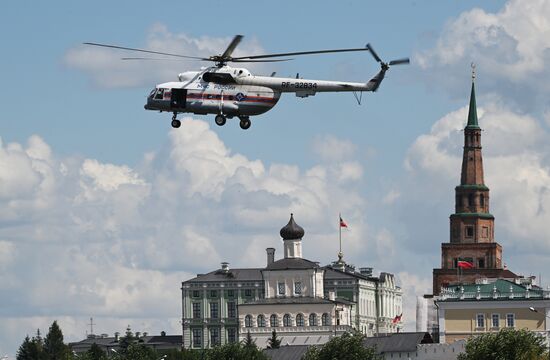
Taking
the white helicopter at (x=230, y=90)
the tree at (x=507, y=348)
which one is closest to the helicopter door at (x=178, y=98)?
the white helicopter at (x=230, y=90)

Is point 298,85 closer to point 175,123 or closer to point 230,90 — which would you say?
point 230,90

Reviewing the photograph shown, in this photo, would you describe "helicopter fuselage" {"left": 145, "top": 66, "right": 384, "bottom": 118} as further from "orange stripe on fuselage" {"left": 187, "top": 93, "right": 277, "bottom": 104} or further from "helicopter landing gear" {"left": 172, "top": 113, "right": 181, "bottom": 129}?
"helicopter landing gear" {"left": 172, "top": 113, "right": 181, "bottom": 129}

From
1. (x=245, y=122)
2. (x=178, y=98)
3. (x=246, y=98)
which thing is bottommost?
(x=245, y=122)

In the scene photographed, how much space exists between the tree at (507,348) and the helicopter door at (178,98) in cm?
5236

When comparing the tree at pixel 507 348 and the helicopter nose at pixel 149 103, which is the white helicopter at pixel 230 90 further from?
the tree at pixel 507 348

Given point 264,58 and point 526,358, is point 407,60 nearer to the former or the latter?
point 264,58

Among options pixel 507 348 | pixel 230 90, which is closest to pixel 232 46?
pixel 230 90

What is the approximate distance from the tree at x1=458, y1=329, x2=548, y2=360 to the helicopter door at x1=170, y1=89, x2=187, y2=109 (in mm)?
52365

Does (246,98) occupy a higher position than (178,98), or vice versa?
(178,98)

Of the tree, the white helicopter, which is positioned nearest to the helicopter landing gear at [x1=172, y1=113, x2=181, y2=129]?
the white helicopter

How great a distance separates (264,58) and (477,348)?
63.0 meters

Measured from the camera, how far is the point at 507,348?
598 ft

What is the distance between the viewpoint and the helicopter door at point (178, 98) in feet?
439

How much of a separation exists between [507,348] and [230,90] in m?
56.8
